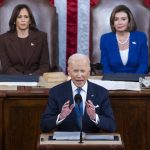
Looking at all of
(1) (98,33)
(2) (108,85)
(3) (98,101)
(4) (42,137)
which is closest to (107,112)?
(3) (98,101)

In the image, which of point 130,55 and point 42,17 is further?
point 42,17

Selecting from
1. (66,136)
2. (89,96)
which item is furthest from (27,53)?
(66,136)

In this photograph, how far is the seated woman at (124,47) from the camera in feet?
16.4

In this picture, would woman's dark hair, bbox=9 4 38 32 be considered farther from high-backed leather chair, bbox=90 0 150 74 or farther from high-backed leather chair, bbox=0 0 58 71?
high-backed leather chair, bbox=90 0 150 74

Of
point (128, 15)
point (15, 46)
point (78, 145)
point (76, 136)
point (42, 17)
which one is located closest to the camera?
point (78, 145)

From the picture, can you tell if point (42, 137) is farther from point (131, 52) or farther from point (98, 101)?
point (131, 52)

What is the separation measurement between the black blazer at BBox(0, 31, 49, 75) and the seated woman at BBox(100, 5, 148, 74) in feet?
1.94

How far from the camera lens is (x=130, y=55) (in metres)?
5.02

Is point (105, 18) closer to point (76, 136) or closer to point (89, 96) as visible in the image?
point (89, 96)

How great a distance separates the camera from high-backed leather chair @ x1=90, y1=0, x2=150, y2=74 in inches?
212

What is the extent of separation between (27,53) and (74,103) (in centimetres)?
202

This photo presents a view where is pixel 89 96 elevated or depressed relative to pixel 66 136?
elevated

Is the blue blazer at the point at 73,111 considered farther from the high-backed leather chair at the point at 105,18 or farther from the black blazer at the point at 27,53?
the high-backed leather chair at the point at 105,18

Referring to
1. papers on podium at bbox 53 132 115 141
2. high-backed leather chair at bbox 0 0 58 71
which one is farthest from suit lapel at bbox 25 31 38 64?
papers on podium at bbox 53 132 115 141
